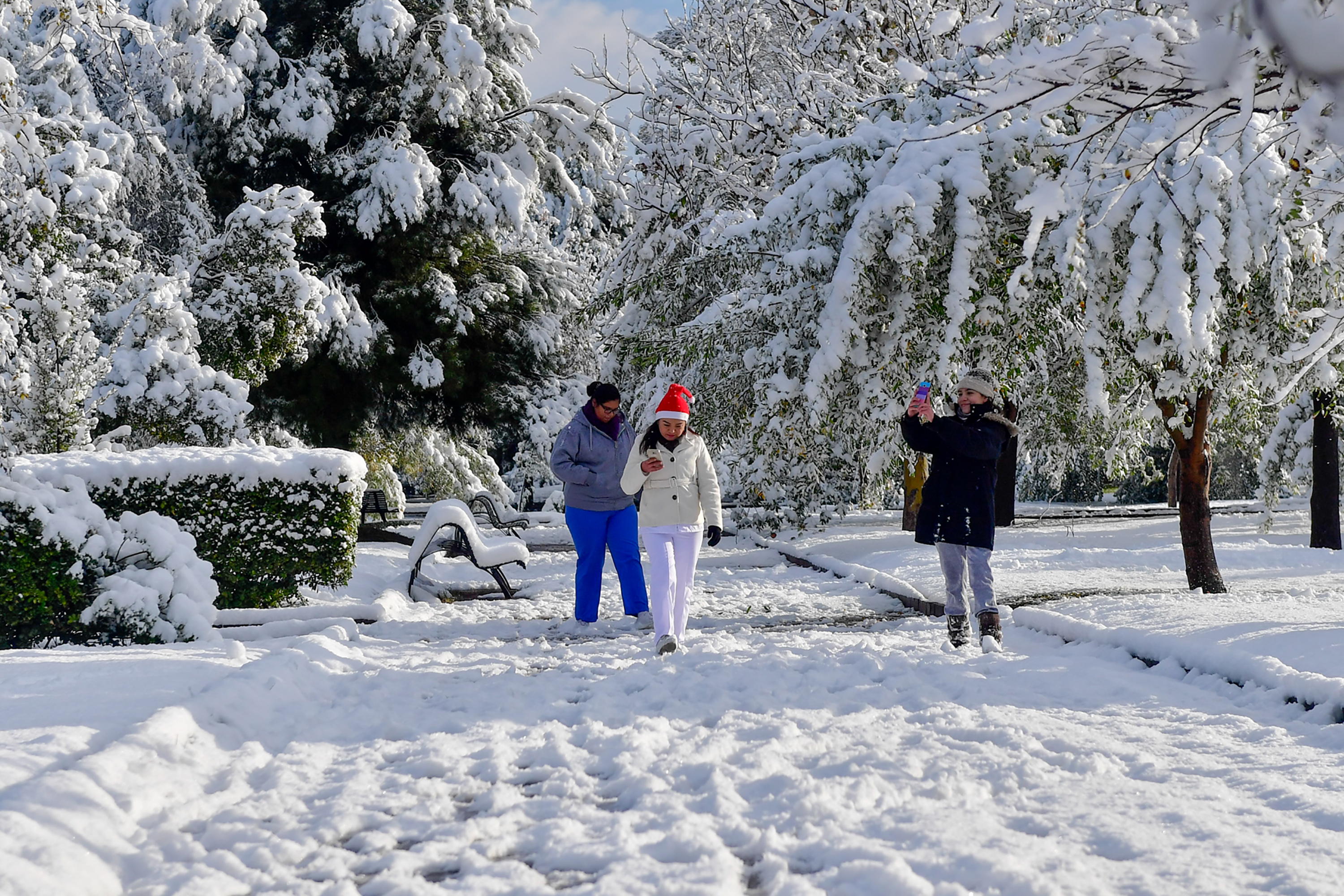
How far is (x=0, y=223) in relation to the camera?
1281cm

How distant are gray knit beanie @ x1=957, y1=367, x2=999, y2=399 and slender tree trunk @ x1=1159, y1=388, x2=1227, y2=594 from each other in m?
4.23

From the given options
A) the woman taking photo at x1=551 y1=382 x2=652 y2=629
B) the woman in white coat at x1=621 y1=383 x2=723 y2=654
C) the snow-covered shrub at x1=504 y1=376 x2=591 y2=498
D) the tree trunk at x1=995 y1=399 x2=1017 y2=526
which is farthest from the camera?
the snow-covered shrub at x1=504 y1=376 x2=591 y2=498

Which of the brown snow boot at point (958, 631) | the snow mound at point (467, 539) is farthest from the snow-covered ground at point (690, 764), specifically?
the snow mound at point (467, 539)

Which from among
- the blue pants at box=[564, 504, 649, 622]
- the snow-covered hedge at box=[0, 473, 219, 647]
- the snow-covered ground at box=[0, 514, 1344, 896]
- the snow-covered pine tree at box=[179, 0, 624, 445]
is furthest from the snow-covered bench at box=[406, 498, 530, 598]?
the snow-covered pine tree at box=[179, 0, 624, 445]

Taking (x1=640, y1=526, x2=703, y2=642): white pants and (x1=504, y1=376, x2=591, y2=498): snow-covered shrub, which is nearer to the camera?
(x1=640, y1=526, x2=703, y2=642): white pants

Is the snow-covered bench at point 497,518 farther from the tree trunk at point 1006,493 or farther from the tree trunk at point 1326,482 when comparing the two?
the tree trunk at point 1326,482

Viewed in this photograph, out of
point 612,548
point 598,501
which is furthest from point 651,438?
point 612,548

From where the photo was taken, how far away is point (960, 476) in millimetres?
7121

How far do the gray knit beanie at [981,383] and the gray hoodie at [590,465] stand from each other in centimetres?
262

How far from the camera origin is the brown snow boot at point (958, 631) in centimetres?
721

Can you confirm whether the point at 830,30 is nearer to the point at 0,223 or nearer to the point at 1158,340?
the point at 1158,340

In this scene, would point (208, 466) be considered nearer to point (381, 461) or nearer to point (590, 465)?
point (590, 465)

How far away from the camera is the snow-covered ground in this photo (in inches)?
131

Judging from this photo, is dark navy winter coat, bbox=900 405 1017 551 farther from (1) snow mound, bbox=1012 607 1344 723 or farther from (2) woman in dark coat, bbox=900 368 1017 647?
(1) snow mound, bbox=1012 607 1344 723
